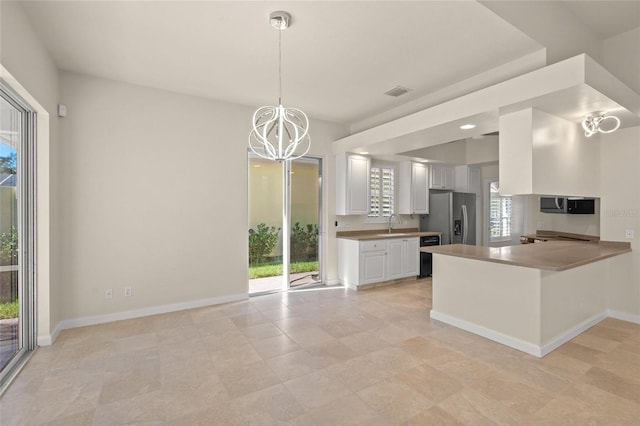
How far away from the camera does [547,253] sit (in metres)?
3.36

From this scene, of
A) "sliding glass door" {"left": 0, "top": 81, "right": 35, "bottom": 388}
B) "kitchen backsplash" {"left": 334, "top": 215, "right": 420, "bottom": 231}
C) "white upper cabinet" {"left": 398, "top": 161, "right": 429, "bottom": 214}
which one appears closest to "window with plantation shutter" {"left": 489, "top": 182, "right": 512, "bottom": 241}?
"white upper cabinet" {"left": 398, "top": 161, "right": 429, "bottom": 214}

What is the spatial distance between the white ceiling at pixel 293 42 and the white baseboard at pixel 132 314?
9.23 ft

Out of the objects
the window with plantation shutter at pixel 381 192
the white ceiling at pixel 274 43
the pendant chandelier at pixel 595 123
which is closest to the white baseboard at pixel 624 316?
the pendant chandelier at pixel 595 123

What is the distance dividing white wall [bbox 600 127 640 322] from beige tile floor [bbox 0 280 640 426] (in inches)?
12.4

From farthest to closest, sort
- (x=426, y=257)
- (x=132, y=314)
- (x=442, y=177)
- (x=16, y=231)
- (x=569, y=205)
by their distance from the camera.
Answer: (x=442, y=177) < (x=426, y=257) < (x=569, y=205) < (x=132, y=314) < (x=16, y=231)

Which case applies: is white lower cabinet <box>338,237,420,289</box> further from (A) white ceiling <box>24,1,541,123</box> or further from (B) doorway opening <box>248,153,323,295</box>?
(A) white ceiling <box>24,1,541,123</box>

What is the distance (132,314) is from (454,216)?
18.3ft

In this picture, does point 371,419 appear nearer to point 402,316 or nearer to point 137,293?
point 402,316

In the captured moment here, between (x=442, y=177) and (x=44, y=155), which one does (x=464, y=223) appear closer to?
(x=442, y=177)

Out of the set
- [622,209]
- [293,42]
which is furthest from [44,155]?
[622,209]

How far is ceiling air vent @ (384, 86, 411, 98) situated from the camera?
13.2 ft

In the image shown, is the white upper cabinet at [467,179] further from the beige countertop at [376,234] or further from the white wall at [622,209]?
the white wall at [622,209]

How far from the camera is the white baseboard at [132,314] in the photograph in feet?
10.9

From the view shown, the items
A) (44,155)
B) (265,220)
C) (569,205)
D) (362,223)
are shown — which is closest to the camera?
(44,155)
